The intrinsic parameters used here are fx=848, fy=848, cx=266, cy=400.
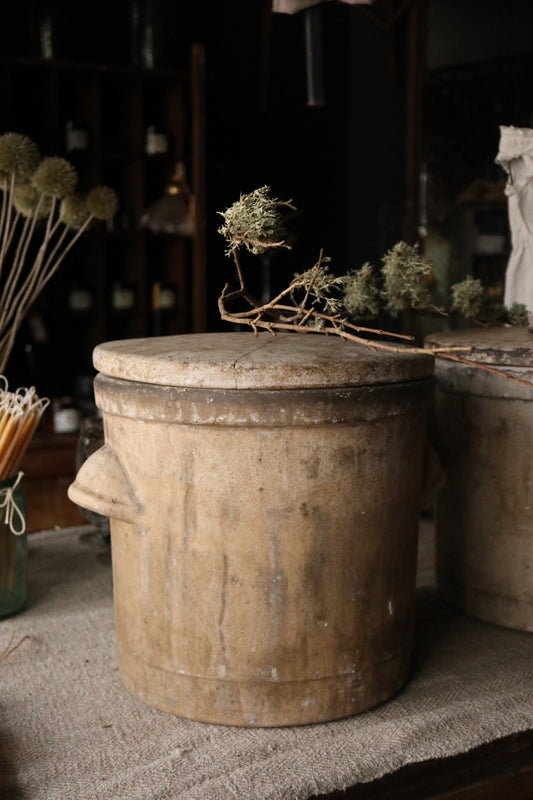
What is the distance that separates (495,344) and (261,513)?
0.59 metres

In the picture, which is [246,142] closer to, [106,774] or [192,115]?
[192,115]

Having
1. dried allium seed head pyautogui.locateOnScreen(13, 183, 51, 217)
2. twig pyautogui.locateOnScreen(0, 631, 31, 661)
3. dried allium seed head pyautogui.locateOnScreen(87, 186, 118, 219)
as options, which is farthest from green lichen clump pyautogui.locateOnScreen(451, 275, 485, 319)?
twig pyautogui.locateOnScreen(0, 631, 31, 661)

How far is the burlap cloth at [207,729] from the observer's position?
1.10 m

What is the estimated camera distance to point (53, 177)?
5.90 ft

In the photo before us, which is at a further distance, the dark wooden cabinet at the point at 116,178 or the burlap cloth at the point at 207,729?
the dark wooden cabinet at the point at 116,178

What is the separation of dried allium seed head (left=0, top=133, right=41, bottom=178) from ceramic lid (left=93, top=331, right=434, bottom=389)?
0.67 meters

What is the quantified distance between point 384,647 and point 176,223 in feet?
10.3

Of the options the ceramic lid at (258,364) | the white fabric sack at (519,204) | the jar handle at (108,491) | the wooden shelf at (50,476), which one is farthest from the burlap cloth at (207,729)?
the wooden shelf at (50,476)

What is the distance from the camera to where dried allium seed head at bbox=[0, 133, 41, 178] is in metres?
1.75

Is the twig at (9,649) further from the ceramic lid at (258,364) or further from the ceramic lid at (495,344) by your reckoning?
the ceramic lid at (495,344)

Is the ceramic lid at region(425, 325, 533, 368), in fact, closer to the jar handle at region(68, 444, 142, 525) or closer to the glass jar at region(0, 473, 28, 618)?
the jar handle at region(68, 444, 142, 525)

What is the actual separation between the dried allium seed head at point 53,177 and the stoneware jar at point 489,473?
84 centimetres

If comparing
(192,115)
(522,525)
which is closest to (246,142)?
(192,115)

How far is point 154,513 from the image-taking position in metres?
1.24
